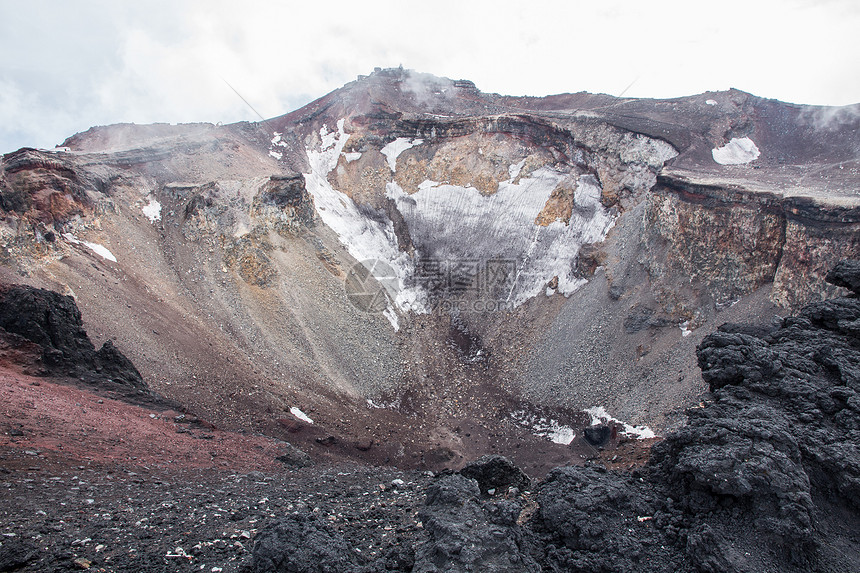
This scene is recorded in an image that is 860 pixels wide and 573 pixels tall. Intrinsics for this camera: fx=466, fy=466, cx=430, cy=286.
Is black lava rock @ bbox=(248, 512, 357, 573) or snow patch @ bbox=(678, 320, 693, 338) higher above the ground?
black lava rock @ bbox=(248, 512, 357, 573)

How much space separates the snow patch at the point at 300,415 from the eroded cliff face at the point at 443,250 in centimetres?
49

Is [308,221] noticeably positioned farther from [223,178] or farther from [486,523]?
[486,523]

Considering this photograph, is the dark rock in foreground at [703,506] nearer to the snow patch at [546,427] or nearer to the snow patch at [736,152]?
the snow patch at [546,427]

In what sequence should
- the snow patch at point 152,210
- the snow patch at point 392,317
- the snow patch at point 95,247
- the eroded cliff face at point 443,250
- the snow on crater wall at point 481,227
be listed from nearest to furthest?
the eroded cliff face at point 443,250 → the snow patch at point 95,247 → the snow patch at point 152,210 → the snow patch at point 392,317 → the snow on crater wall at point 481,227

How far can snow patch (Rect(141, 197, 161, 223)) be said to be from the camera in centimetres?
2848

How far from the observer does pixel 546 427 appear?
83.7ft

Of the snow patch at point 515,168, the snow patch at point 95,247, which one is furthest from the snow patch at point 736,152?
the snow patch at point 95,247

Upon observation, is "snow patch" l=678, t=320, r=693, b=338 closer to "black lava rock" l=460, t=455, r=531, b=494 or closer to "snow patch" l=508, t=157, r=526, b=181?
"snow patch" l=508, t=157, r=526, b=181

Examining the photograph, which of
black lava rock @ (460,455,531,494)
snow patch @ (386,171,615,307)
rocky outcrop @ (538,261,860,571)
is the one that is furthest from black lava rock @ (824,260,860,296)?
snow patch @ (386,171,615,307)

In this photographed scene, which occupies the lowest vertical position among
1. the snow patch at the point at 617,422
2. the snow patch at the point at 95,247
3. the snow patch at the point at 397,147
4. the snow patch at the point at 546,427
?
the snow patch at the point at 546,427

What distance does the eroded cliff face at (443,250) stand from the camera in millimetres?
22281

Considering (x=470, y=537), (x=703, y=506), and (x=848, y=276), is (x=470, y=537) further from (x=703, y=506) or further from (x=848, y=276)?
(x=848, y=276)
